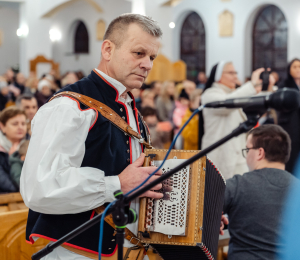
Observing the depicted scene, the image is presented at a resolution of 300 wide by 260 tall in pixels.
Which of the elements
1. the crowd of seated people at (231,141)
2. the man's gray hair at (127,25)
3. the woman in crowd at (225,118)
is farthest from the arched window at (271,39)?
the man's gray hair at (127,25)

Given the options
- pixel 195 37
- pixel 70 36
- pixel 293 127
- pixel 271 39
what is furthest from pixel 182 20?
pixel 293 127

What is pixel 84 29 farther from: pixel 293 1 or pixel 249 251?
pixel 249 251

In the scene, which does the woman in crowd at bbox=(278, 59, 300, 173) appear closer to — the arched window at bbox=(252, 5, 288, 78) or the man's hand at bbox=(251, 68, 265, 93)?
the man's hand at bbox=(251, 68, 265, 93)

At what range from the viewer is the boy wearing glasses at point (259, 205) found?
2.58m

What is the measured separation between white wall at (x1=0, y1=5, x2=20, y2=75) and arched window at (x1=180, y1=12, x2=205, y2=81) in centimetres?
995

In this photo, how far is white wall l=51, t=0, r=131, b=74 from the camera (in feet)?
62.6

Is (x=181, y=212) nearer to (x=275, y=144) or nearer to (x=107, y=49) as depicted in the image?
(x=107, y=49)

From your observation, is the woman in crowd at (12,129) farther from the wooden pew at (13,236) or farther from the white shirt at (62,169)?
the white shirt at (62,169)

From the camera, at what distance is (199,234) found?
6.05ft

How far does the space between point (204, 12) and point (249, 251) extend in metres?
13.6

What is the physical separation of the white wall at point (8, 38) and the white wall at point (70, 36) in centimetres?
251

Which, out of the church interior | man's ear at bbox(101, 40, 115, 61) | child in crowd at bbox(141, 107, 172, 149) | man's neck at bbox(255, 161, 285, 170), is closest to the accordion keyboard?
man's ear at bbox(101, 40, 115, 61)

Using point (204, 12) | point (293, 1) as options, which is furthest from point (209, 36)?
point (293, 1)

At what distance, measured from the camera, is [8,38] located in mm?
21734
